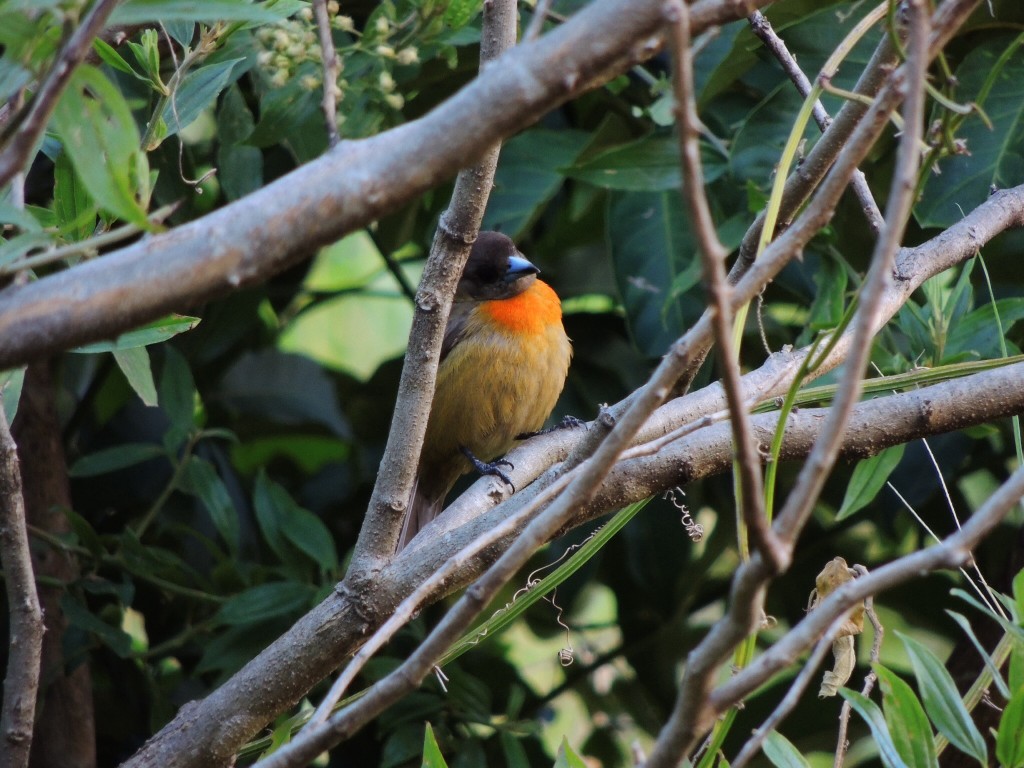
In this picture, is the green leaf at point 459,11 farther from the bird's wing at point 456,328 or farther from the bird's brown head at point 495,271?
the bird's wing at point 456,328

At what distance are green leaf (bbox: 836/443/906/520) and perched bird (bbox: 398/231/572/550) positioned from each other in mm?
1979

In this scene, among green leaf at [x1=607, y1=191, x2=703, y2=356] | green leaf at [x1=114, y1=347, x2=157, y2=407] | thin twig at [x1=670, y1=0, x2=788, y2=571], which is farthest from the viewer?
green leaf at [x1=607, y1=191, x2=703, y2=356]

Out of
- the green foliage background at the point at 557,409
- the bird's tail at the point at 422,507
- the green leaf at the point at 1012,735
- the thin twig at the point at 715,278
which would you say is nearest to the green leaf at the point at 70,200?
the green foliage background at the point at 557,409

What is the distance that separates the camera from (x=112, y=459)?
3.74 m

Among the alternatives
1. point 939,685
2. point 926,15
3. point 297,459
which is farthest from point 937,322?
point 297,459

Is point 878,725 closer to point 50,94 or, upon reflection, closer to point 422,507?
point 50,94

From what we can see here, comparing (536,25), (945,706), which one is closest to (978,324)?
(945,706)

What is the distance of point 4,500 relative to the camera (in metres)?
2.18

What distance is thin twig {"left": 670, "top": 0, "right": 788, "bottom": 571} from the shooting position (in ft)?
3.77

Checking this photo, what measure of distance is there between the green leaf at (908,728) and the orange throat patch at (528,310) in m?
2.97

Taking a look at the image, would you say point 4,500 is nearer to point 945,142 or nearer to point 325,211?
point 325,211

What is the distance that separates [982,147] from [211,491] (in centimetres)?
262

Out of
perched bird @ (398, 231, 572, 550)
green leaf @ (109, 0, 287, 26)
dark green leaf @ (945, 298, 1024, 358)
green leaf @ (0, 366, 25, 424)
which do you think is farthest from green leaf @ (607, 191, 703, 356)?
green leaf @ (109, 0, 287, 26)

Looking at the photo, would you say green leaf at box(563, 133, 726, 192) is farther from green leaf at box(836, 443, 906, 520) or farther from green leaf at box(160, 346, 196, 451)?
green leaf at box(160, 346, 196, 451)
